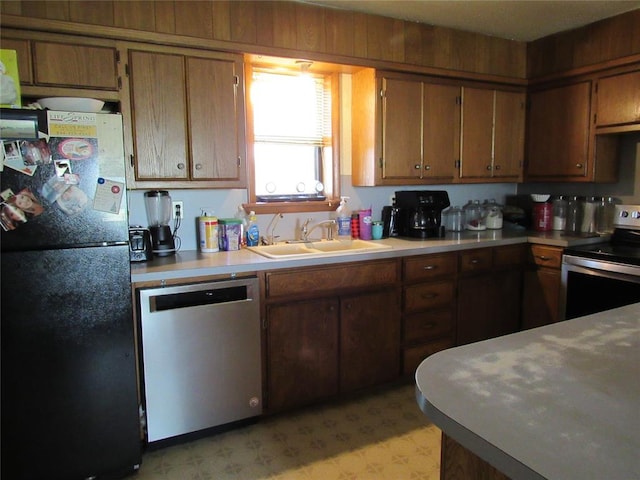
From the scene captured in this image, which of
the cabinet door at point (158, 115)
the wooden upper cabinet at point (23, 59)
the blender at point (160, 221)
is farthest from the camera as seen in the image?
the blender at point (160, 221)

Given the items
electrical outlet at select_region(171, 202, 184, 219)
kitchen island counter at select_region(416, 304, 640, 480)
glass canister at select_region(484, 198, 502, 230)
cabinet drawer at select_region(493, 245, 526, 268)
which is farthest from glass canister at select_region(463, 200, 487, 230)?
kitchen island counter at select_region(416, 304, 640, 480)

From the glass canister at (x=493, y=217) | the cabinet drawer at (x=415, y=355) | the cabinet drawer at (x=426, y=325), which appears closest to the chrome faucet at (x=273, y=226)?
the cabinet drawer at (x=426, y=325)

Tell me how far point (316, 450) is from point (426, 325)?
42.6 inches

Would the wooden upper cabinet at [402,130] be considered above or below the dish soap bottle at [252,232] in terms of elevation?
above

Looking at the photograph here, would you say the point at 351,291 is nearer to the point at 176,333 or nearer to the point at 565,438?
the point at 176,333

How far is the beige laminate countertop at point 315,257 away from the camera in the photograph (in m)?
2.19

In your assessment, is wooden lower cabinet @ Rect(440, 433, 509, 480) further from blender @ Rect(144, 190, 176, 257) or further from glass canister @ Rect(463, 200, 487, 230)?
glass canister @ Rect(463, 200, 487, 230)

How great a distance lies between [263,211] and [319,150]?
0.63 meters

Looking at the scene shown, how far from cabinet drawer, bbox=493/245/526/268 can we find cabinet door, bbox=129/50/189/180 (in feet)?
6.98

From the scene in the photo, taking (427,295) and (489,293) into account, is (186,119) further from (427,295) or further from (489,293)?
(489,293)

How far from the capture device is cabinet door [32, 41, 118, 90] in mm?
2096

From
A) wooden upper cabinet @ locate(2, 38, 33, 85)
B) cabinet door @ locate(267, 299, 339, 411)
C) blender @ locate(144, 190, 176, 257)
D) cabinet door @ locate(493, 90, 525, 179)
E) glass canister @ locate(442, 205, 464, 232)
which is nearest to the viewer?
wooden upper cabinet @ locate(2, 38, 33, 85)

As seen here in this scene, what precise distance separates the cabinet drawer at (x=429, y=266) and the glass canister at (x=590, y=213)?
1.22m

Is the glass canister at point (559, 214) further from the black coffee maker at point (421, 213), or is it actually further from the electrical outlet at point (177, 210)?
the electrical outlet at point (177, 210)
